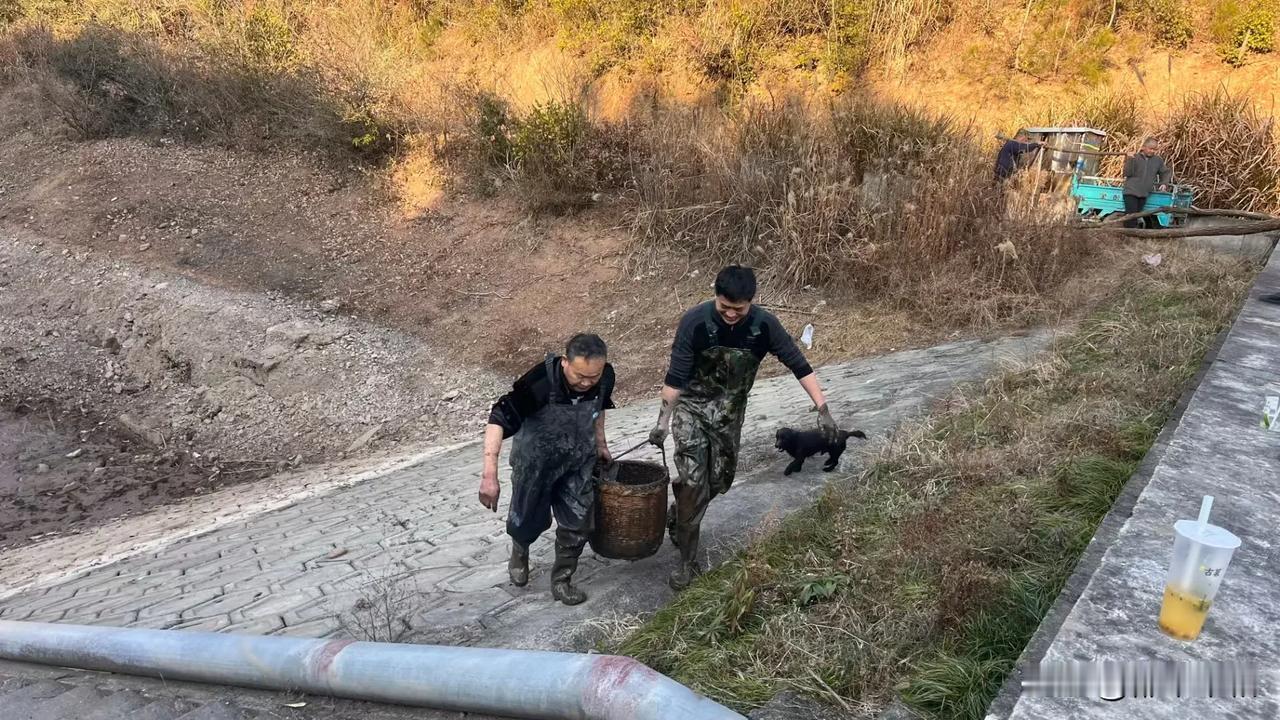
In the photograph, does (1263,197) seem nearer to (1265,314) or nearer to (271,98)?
(1265,314)

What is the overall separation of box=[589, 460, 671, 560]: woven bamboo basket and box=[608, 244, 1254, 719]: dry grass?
35 centimetres

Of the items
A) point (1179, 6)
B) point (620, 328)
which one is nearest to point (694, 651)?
point (620, 328)

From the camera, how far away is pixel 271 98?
15.5 m

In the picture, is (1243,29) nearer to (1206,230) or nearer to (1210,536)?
(1206,230)

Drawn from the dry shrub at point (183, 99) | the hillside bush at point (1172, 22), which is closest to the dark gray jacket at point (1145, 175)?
the hillside bush at point (1172, 22)

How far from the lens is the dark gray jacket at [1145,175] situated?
34.9ft

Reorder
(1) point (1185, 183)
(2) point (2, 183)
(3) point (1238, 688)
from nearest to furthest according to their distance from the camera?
(3) point (1238, 688) < (1) point (1185, 183) < (2) point (2, 183)

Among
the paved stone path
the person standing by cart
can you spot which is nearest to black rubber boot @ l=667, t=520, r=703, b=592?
the paved stone path

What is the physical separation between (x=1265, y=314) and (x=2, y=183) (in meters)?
19.3

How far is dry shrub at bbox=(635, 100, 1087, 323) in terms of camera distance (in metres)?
8.95

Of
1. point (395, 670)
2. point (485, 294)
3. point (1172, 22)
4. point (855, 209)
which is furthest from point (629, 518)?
point (1172, 22)

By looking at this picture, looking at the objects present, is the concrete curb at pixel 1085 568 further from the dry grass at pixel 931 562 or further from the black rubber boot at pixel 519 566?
the black rubber boot at pixel 519 566

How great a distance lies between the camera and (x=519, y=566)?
4273 millimetres

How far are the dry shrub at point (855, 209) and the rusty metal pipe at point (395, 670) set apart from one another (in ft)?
24.0
